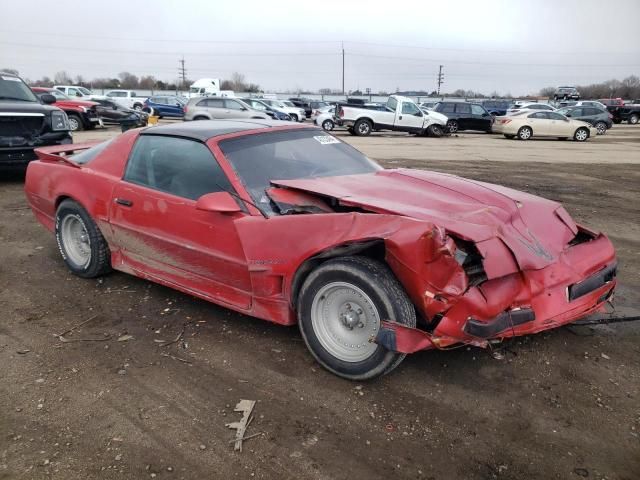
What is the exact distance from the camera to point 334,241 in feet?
8.82

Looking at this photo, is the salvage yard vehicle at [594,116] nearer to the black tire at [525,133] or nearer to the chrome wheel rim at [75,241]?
the black tire at [525,133]

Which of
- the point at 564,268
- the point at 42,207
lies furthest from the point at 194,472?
the point at 42,207

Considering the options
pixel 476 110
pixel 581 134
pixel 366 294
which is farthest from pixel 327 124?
pixel 366 294

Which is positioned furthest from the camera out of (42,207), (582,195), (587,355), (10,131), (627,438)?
(582,195)

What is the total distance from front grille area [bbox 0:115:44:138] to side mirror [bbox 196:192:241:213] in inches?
257

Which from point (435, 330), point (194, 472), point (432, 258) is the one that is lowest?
point (194, 472)

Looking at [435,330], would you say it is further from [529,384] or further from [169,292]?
[169,292]

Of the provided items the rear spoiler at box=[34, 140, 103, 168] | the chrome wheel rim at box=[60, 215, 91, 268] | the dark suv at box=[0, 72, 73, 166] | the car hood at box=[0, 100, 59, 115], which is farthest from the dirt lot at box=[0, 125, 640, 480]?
the car hood at box=[0, 100, 59, 115]

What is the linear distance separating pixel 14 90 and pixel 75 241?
19.8 ft

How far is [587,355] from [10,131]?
852 cm

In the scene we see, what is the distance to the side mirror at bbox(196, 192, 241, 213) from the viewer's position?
3.02 m

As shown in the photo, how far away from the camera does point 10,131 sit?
7.89m

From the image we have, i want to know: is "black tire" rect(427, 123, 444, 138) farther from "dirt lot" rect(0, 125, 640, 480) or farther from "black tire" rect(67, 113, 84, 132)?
"dirt lot" rect(0, 125, 640, 480)

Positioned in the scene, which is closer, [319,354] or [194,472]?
[194,472]
